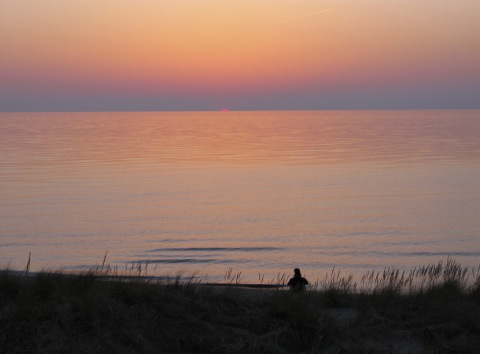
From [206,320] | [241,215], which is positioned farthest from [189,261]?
[206,320]

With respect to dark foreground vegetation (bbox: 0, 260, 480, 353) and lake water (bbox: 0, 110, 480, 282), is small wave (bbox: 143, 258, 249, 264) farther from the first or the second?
dark foreground vegetation (bbox: 0, 260, 480, 353)

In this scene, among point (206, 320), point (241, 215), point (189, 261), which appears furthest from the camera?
point (241, 215)

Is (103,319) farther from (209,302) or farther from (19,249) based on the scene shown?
(19,249)

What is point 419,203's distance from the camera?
3825 centimetres

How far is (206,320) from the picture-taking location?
32.4 ft

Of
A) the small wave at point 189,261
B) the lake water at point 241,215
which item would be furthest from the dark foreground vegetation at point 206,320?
the small wave at point 189,261

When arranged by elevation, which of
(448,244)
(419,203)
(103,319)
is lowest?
(103,319)

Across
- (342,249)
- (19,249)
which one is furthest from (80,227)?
(342,249)

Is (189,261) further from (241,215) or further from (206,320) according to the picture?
(206,320)

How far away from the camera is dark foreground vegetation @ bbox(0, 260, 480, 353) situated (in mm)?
8789

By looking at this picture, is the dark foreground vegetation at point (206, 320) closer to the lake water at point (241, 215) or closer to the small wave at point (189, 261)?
the lake water at point (241, 215)

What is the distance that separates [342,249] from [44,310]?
60.8 feet

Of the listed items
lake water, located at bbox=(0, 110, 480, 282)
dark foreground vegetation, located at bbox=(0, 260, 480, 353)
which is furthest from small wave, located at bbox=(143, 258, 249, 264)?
dark foreground vegetation, located at bbox=(0, 260, 480, 353)

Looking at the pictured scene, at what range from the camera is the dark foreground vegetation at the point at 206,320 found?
8789 mm
